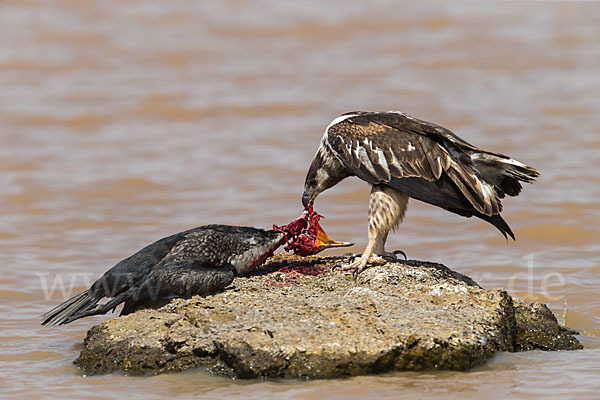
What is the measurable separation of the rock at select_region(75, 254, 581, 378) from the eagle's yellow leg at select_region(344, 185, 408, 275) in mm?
264

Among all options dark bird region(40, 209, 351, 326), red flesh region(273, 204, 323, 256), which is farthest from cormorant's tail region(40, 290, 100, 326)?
red flesh region(273, 204, 323, 256)

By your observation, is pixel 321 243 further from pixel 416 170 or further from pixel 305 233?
pixel 416 170

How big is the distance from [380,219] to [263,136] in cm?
861

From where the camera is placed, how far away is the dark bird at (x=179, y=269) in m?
6.36

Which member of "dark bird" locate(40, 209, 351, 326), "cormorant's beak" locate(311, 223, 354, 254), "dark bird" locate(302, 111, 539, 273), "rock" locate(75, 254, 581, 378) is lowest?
"rock" locate(75, 254, 581, 378)

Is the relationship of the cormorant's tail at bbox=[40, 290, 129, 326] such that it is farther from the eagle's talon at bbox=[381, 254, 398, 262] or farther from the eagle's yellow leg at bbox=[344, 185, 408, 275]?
the eagle's talon at bbox=[381, 254, 398, 262]

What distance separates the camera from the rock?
564cm

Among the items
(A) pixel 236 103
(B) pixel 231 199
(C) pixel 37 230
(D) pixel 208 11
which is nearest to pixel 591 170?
(B) pixel 231 199

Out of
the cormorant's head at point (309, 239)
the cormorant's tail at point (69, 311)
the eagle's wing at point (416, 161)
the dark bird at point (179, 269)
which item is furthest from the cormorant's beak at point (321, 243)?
the cormorant's tail at point (69, 311)

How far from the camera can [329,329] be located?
18.8 ft

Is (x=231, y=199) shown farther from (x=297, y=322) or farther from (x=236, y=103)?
(x=297, y=322)

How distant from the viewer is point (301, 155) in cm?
1441

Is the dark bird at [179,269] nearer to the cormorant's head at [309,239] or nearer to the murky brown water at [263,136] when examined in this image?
the cormorant's head at [309,239]

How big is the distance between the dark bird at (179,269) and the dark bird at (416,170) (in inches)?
29.9
